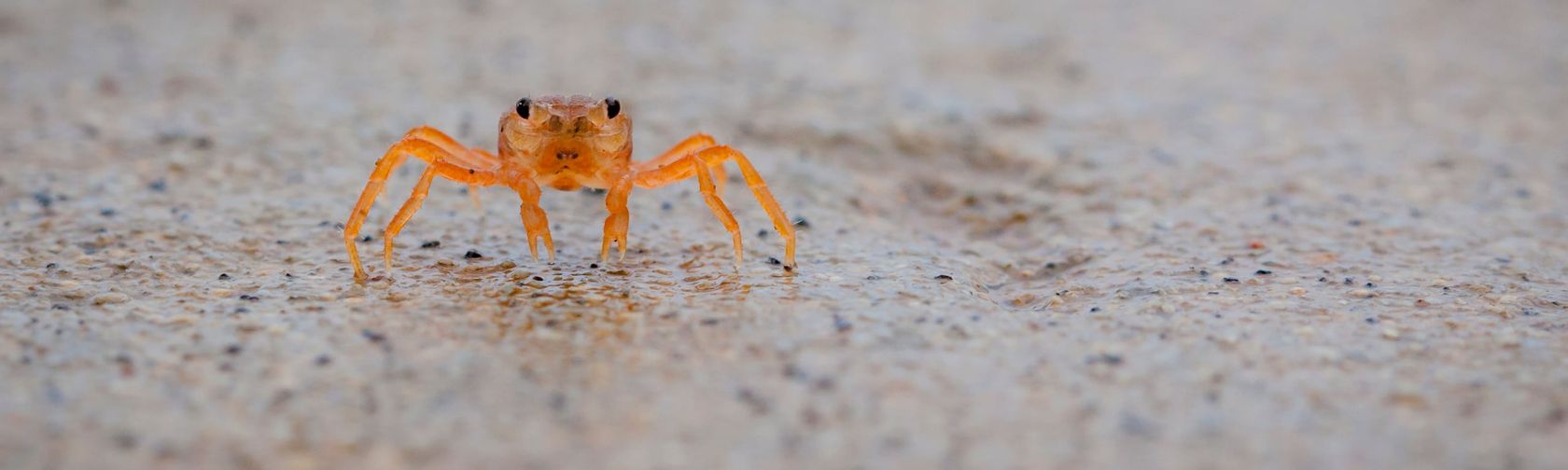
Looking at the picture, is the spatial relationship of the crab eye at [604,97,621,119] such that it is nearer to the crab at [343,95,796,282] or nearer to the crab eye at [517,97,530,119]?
the crab at [343,95,796,282]

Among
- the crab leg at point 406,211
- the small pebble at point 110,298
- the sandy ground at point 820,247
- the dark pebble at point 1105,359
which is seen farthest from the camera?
the crab leg at point 406,211

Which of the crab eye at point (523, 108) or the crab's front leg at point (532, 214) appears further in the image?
the crab eye at point (523, 108)

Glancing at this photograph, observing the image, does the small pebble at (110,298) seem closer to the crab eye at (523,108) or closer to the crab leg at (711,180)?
the crab eye at (523,108)

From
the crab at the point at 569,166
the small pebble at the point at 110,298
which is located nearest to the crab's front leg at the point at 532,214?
the crab at the point at 569,166

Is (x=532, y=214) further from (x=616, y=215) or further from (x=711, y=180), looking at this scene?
(x=711, y=180)

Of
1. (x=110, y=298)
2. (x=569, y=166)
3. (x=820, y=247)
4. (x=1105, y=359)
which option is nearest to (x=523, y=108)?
(x=569, y=166)

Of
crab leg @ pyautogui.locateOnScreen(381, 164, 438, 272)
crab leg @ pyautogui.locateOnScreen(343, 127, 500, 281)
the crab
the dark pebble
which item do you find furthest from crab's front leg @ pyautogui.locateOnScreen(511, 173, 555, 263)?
the dark pebble
